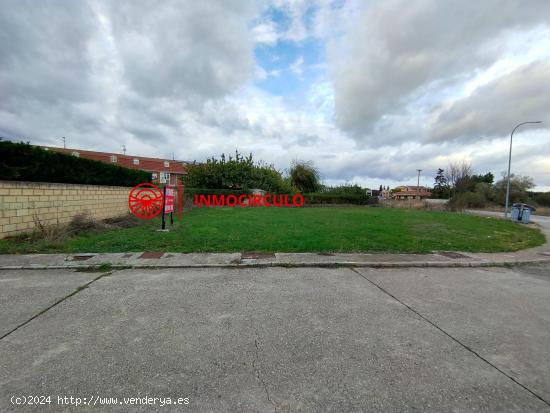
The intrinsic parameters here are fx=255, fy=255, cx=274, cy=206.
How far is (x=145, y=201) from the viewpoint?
14.7 metres

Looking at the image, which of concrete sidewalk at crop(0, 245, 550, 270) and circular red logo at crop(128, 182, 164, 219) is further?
circular red logo at crop(128, 182, 164, 219)

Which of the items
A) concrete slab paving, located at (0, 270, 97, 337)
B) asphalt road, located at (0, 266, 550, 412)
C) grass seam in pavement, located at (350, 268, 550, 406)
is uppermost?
grass seam in pavement, located at (350, 268, 550, 406)

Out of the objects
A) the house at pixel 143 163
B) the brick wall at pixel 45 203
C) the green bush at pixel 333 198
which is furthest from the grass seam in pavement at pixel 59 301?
the house at pixel 143 163

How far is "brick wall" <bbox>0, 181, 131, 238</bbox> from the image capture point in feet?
23.0

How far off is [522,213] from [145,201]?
81.8ft

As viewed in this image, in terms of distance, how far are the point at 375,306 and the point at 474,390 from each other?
1.59m

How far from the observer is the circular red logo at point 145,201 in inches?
550

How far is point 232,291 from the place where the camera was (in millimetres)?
4129

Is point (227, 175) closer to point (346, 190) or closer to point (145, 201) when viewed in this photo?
point (145, 201)

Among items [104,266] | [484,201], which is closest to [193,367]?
[104,266]

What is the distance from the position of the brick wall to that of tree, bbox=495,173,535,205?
52596mm

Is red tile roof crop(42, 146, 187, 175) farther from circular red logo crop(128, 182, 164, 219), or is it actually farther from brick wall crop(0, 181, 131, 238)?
brick wall crop(0, 181, 131, 238)

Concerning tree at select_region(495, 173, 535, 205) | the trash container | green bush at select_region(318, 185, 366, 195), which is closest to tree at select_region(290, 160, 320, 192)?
green bush at select_region(318, 185, 366, 195)

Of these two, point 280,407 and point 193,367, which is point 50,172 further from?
point 280,407
